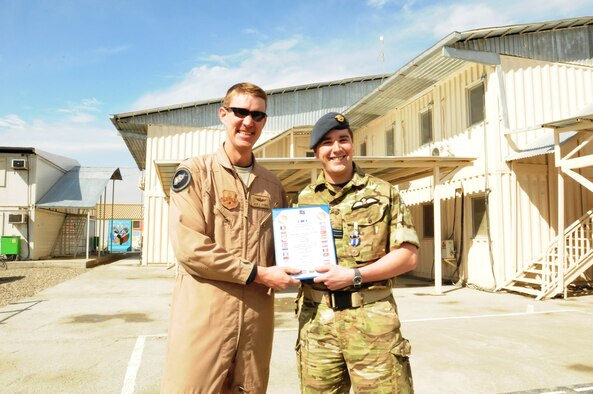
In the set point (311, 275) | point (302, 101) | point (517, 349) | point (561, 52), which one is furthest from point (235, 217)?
point (302, 101)

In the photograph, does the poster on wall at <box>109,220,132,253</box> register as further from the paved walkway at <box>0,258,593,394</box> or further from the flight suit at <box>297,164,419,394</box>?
the flight suit at <box>297,164,419,394</box>

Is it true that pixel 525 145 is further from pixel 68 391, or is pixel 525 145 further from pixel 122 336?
pixel 68 391

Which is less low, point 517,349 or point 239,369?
point 239,369

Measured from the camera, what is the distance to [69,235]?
24.4m

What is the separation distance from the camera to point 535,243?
10.6 meters

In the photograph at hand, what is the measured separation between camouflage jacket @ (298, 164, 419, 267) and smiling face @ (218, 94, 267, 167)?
0.60 meters

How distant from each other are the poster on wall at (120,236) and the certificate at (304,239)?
98.2 feet

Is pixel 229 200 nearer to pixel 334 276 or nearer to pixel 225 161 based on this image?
pixel 225 161

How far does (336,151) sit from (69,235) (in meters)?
26.2

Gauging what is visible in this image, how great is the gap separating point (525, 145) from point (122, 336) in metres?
10.2

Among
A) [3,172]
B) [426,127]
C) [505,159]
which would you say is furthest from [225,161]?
[3,172]

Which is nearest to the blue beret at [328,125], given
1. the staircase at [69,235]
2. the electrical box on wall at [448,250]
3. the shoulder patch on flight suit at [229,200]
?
the shoulder patch on flight suit at [229,200]

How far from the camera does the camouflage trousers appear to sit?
6.87 ft

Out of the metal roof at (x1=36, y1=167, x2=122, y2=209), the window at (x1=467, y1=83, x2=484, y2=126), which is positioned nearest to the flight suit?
the window at (x1=467, y1=83, x2=484, y2=126)
